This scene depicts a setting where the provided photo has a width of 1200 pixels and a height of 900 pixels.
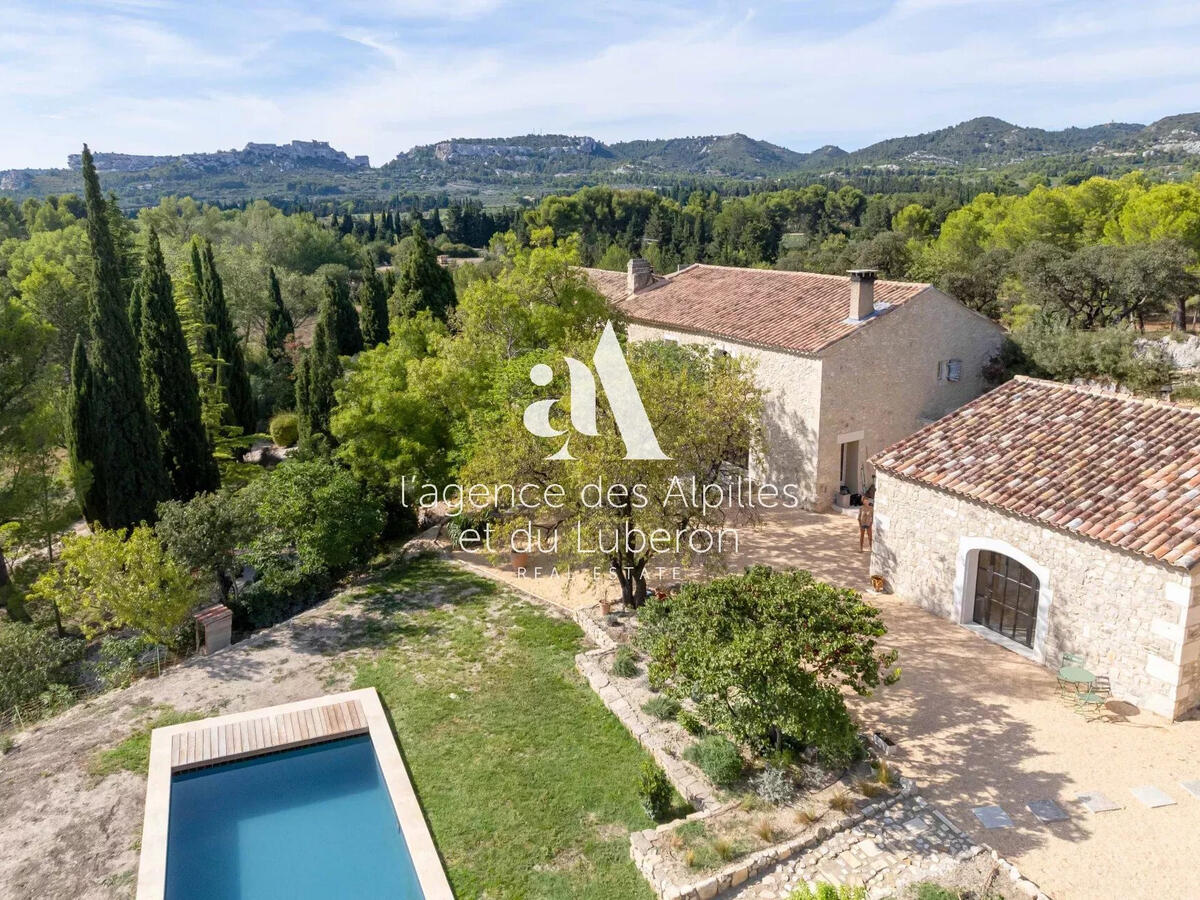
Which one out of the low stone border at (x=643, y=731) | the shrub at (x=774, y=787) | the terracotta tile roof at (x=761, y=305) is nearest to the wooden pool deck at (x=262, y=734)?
the low stone border at (x=643, y=731)

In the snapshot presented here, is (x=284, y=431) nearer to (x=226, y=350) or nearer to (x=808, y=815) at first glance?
(x=226, y=350)

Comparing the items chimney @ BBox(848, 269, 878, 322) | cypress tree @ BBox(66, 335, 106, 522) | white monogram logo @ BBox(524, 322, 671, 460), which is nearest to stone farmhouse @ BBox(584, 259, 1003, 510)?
chimney @ BBox(848, 269, 878, 322)

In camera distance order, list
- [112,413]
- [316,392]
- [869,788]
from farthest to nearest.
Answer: [316,392] < [112,413] < [869,788]

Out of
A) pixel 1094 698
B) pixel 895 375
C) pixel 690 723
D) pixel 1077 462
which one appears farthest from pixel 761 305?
pixel 690 723

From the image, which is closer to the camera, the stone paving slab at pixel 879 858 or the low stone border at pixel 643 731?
the stone paving slab at pixel 879 858

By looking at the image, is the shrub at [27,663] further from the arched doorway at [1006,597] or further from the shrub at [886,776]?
the arched doorway at [1006,597]

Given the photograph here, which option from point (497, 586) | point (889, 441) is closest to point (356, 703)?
point (497, 586)
